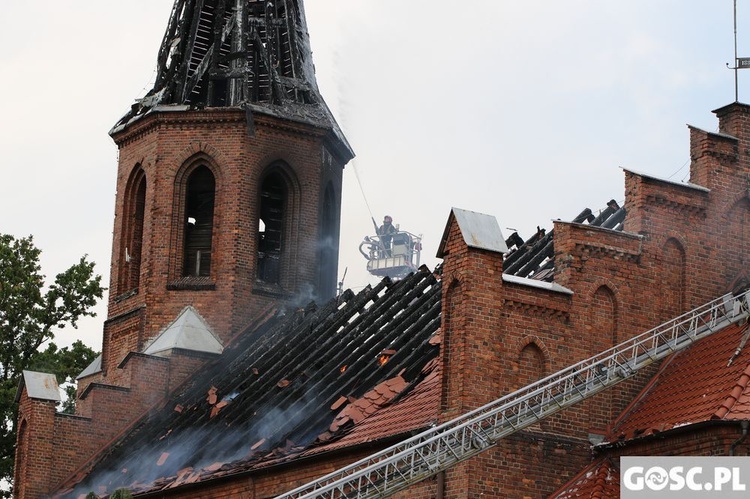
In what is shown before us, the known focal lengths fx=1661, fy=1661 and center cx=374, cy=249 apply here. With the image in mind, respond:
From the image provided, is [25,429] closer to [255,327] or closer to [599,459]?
[255,327]

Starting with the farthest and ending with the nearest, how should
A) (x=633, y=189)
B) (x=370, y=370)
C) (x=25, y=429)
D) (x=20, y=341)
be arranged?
(x=20, y=341) → (x=25, y=429) → (x=370, y=370) → (x=633, y=189)

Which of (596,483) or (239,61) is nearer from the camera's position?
(596,483)

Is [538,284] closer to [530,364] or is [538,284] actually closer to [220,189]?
[530,364]

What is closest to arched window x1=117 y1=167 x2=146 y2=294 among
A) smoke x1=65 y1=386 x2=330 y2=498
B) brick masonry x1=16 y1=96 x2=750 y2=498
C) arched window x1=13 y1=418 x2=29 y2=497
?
arched window x1=13 y1=418 x2=29 y2=497

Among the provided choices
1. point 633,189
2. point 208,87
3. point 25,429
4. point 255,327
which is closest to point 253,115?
point 208,87

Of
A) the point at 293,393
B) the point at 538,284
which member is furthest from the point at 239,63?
the point at 538,284

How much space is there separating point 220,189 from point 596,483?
17465 mm

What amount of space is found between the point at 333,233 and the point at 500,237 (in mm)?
16057

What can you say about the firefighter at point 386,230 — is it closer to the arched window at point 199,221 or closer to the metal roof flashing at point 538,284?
the arched window at point 199,221

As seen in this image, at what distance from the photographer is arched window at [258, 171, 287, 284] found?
38.5m

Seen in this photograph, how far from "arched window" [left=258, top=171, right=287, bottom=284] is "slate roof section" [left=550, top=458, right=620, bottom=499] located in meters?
16.5

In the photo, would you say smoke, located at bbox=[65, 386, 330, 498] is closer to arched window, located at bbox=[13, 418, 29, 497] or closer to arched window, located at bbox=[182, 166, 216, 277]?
arched window, located at bbox=[13, 418, 29, 497]

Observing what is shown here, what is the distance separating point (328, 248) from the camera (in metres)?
39.1

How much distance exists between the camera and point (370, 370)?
29016 mm
